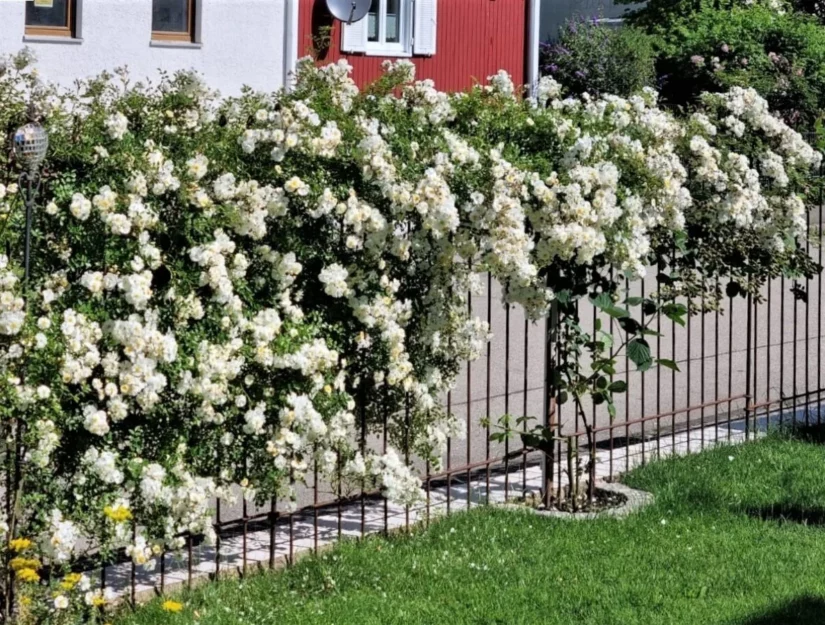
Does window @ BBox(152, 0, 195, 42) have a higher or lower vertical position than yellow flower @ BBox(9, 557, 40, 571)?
higher

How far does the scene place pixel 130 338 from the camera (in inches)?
187

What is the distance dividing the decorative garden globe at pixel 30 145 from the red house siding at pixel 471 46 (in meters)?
15.5

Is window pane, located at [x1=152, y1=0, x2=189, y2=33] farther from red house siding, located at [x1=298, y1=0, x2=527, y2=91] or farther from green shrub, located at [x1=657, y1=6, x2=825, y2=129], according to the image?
green shrub, located at [x1=657, y1=6, x2=825, y2=129]

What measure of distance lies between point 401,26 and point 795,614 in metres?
16.3

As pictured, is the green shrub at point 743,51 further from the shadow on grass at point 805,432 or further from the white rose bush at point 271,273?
the white rose bush at point 271,273

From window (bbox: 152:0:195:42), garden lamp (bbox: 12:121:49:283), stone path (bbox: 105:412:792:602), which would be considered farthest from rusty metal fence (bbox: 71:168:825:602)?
window (bbox: 152:0:195:42)

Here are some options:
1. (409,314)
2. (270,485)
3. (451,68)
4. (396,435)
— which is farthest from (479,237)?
(451,68)

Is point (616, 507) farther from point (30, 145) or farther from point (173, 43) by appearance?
point (173, 43)

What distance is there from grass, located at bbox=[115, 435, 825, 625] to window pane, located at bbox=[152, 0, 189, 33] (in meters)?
12.5

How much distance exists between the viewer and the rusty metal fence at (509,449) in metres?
5.72

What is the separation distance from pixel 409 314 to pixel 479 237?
0.39m

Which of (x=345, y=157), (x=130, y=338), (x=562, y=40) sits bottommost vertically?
(x=130, y=338)

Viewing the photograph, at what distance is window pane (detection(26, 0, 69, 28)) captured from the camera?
16.8 m

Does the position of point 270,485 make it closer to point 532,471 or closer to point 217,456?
point 217,456
